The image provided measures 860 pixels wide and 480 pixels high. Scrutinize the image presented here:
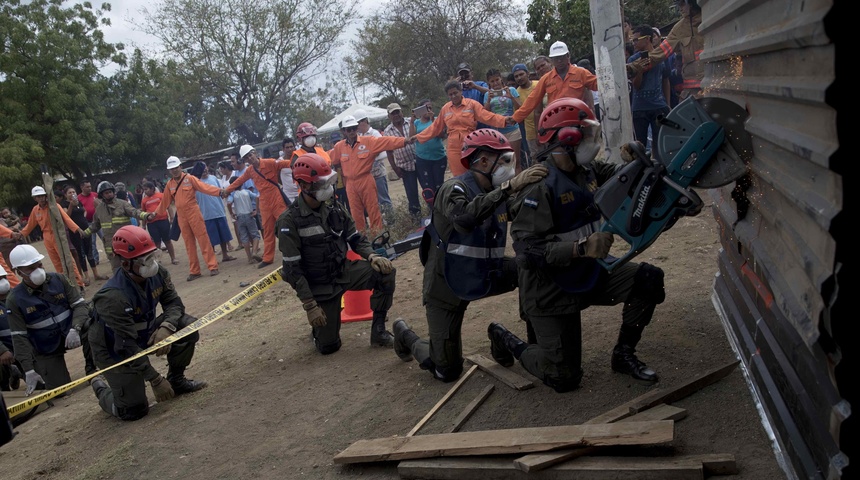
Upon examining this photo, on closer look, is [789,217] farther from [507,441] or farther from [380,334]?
[380,334]

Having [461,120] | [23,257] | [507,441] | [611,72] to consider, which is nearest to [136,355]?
[23,257]

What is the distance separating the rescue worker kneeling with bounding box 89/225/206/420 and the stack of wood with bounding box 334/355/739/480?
2693 mm

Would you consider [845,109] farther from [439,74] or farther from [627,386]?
[439,74]

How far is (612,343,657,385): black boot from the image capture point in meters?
4.55

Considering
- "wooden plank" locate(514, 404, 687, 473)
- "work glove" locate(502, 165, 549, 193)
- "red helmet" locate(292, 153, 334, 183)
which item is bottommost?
"wooden plank" locate(514, 404, 687, 473)

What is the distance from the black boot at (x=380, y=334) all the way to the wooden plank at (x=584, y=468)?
275 cm

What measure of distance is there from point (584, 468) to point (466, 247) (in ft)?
6.75

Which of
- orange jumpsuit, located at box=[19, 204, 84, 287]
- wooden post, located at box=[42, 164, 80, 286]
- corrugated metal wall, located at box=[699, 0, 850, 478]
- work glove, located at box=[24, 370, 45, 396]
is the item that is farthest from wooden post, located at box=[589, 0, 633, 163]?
orange jumpsuit, located at box=[19, 204, 84, 287]

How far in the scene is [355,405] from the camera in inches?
220

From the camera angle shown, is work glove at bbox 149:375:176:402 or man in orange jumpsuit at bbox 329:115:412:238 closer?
work glove at bbox 149:375:176:402

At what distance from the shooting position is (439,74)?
84.0 feet

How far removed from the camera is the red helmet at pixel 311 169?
6680 mm

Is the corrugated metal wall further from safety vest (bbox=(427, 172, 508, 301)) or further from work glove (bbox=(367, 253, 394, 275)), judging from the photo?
work glove (bbox=(367, 253, 394, 275))

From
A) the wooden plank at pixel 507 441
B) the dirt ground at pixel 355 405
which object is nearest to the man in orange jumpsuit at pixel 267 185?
the dirt ground at pixel 355 405
